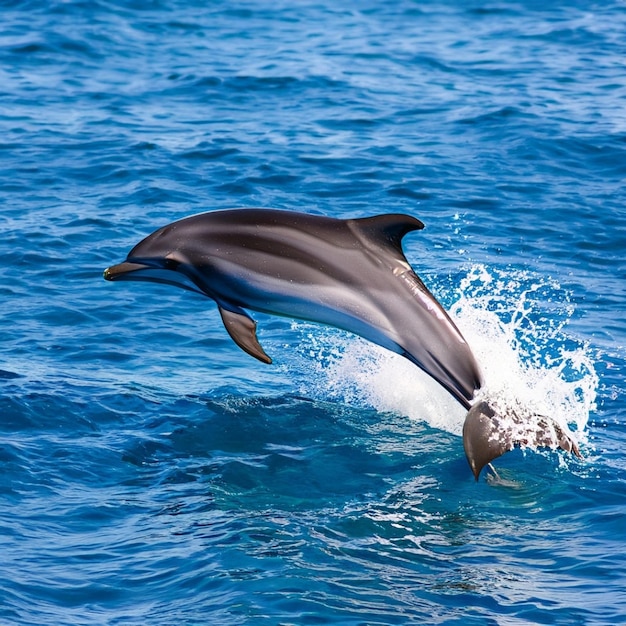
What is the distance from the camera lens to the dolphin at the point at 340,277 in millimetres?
10109

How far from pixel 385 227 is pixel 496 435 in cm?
203

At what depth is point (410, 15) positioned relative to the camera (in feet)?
97.9

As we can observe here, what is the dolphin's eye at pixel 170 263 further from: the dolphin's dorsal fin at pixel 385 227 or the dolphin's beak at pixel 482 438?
the dolphin's beak at pixel 482 438

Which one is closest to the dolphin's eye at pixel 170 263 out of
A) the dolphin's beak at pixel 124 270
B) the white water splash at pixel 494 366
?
the dolphin's beak at pixel 124 270

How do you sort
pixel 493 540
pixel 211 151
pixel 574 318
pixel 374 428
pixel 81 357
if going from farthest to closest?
pixel 211 151, pixel 574 318, pixel 81 357, pixel 374 428, pixel 493 540

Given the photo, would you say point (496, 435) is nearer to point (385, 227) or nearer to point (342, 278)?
point (342, 278)

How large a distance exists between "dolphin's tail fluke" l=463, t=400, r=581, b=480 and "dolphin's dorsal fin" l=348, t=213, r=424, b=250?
1.61m

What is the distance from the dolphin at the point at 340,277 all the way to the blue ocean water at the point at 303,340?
130 cm

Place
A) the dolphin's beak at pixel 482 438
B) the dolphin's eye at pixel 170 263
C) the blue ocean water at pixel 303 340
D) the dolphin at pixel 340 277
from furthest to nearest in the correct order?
the dolphin's eye at pixel 170 263, the dolphin at pixel 340 277, the dolphin's beak at pixel 482 438, the blue ocean water at pixel 303 340

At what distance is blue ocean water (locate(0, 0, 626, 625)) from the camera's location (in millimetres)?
8734

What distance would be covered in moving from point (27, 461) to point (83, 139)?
36.0 ft

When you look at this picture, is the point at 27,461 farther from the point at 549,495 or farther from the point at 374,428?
the point at 549,495

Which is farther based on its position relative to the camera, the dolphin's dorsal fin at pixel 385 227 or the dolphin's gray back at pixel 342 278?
the dolphin's gray back at pixel 342 278

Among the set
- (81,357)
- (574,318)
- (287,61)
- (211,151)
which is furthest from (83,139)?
(574,318)
